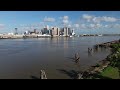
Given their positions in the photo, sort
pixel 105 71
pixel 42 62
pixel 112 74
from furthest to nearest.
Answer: pixel 42 62
pixel 105 71
pixel 112 74

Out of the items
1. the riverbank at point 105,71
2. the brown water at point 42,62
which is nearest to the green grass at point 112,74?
the riverbank at point 105,71

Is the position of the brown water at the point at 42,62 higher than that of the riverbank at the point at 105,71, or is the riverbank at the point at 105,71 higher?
the riverbank at the point at 105,71

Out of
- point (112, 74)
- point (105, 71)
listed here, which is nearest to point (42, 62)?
point (105, 71)

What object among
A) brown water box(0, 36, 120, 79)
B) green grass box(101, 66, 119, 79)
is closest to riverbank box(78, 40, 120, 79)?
green grass box(101, 66, 119, 79)

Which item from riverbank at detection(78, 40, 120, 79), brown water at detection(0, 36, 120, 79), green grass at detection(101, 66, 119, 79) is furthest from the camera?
brown water at detection(0, 36, 120, 79)

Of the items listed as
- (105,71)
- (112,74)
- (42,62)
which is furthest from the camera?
(42,62)

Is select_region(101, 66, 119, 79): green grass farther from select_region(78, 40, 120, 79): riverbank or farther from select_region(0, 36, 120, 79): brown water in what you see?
select_region(0, 36, 120, 79): brown water

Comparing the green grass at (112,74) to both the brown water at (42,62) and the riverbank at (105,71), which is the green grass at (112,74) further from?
the brown water at (42,62)

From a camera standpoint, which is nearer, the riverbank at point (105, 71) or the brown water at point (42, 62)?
the riverbank at point (105, 71)

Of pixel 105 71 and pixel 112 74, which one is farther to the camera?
pixel 105 71

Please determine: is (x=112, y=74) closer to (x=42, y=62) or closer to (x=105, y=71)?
(x=105, y=71)
